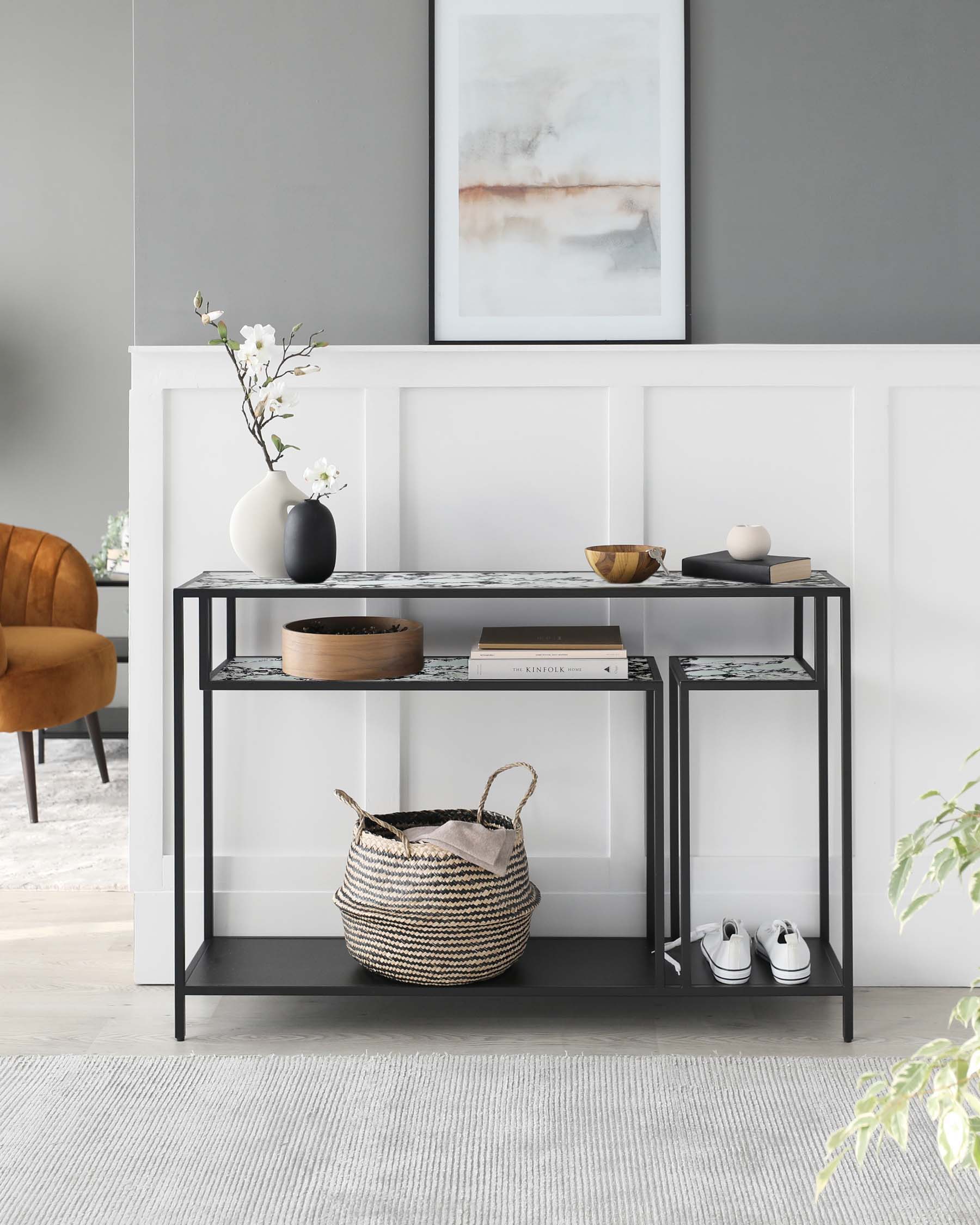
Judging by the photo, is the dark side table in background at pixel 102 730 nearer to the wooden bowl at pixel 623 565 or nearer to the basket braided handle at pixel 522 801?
the basket braided handle at pixel 522 801

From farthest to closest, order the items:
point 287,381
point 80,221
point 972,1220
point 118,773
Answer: point 80,221 < point 118,773 < point 287,381 < point 972,1220

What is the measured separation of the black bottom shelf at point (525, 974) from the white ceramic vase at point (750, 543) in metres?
0.75

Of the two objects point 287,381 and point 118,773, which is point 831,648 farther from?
point 118,773

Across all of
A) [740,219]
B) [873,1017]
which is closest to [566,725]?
[873,1017]

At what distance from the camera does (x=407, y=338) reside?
8.10ft

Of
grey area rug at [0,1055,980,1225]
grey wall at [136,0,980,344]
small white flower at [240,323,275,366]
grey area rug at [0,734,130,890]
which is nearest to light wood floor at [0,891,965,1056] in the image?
grey area rug at [0,1055,980,1225]

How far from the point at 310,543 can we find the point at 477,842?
2.12ft

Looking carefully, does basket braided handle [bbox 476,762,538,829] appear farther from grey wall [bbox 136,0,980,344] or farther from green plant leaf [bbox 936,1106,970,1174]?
green plant leaf [bbox 936,1106,970,1174]

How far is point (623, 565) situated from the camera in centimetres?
212

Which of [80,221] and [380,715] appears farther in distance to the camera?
[80,221]

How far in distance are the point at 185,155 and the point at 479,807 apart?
4.96ft

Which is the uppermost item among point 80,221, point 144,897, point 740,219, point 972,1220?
point 80,221

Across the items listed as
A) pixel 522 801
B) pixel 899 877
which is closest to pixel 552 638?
pixel 522 801

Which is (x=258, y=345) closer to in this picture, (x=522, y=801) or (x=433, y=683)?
(x=433, y=683)
